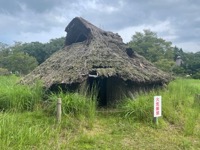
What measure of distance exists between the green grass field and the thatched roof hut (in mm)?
709

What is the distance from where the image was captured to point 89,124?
23.2ft

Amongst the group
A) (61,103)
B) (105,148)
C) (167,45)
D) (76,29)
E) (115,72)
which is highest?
(167,45)

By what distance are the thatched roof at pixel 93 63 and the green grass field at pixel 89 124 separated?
0.84 m

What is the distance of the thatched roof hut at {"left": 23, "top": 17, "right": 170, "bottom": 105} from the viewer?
8.54 metres

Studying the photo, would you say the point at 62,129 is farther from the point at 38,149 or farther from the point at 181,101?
the point at 181,101

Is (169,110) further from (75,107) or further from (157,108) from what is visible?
(75,107)

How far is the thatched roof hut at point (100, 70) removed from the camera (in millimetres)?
8539

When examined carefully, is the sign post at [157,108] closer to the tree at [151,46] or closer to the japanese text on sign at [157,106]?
the japanese text on sign at [157,106]

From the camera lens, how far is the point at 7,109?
7.60 metres

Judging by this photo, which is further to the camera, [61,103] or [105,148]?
[61,103]

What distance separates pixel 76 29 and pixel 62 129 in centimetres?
655

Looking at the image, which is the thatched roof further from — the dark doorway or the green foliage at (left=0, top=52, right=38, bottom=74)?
the green foliage at (left=0, top=52, right=38, bottom=74)

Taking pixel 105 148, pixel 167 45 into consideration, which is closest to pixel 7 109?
pixel 105 148

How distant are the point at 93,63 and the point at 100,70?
623mm
